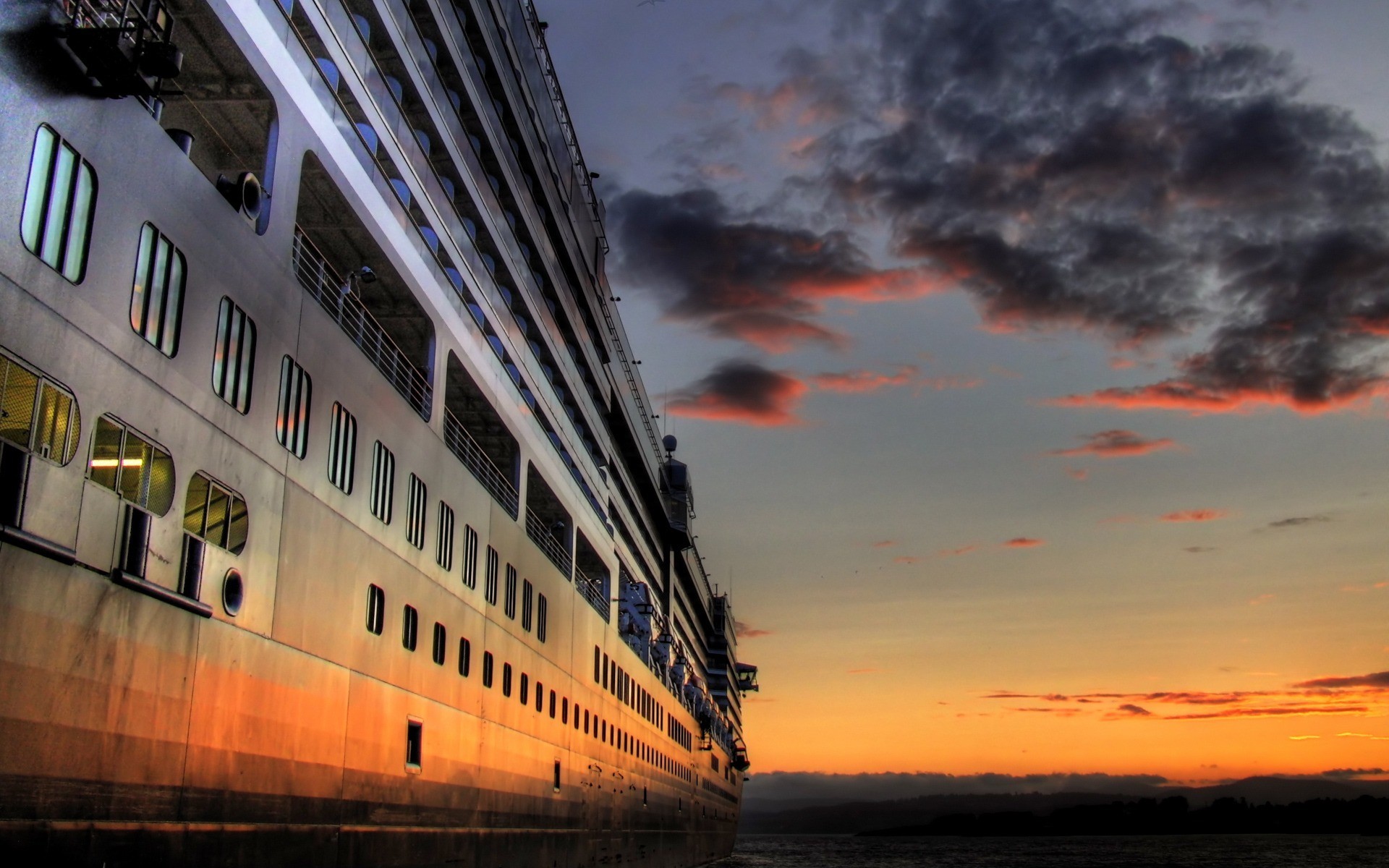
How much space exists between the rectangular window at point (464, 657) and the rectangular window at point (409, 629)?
8.74 feet

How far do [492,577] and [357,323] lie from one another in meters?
7.91

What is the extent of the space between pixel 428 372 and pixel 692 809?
5125 cm

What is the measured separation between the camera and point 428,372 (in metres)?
22.2

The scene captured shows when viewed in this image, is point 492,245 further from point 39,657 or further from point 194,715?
point 39,657

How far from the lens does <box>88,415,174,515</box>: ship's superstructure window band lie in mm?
10883

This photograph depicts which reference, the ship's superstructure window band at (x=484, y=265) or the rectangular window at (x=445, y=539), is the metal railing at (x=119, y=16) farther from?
the rectangular window at (x=445, y=539)

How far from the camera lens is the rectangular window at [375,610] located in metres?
17.4

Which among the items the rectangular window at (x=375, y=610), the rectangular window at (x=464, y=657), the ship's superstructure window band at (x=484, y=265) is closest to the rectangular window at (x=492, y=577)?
the rectangular window at (x=464, y=657)

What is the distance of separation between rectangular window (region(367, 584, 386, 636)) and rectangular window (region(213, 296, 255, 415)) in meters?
4.68

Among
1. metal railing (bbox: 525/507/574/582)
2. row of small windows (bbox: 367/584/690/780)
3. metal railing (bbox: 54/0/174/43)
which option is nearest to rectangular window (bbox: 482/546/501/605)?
row of small windows (bbox: 367/584/690/780)

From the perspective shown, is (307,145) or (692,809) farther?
(692,809)

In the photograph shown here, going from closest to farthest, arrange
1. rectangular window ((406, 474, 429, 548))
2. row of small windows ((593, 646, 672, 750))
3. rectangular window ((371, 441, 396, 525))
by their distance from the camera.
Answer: rectangular window ((371, 441, 396, 525)), rectangular window ((406, 474, 429, 548)), row of small windows ((593, 646, 672, 750))

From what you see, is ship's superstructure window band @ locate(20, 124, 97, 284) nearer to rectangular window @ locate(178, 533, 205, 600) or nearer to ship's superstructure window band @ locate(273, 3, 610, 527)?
rectangular window @ locate(178, 533, 205, 600)

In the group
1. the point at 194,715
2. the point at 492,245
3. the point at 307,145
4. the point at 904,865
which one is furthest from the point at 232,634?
the point at 904,865
